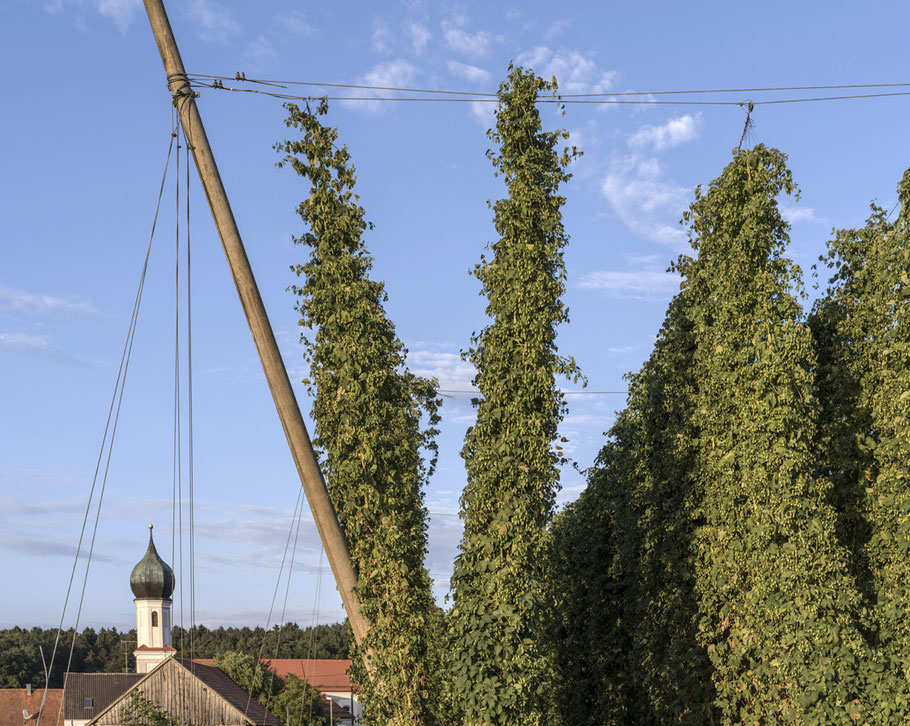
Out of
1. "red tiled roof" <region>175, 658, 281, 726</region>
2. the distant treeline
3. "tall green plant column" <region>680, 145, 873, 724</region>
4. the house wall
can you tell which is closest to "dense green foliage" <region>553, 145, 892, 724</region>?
"tall green plant column" <region>680, 145, 873, 724</region>

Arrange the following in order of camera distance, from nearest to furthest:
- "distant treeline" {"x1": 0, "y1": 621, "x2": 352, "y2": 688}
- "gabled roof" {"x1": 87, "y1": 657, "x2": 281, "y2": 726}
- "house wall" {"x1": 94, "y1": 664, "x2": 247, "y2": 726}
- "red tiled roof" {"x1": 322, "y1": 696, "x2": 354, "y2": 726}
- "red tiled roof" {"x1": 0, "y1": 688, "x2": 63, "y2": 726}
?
"house wall" {"x1": 94, "y1": 664, "x2": 247, "y2": 726}
"gabled roof" {"x1": 87, "y1": 657, "x2": 281, "y2": 726}
"red tiled roof" {"x1": 0, "y1": 688, "x2": 63, "y2": 726}
"red tiled roof" {"x1": 322, "y1": 696, "x2": 354, "y2": 726}
"distant treeline" {"x1": 0, "y1": 621, "x2": 352, "y2": 688}

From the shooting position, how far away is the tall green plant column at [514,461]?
1528 centimetres

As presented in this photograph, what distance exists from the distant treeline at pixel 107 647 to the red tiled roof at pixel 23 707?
29.9 meters

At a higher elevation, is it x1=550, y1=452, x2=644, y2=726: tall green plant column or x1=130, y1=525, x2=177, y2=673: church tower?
x1=130, y1=525, x2=177, y2=673: church tower

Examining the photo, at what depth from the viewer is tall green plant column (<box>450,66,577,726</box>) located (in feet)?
50.1

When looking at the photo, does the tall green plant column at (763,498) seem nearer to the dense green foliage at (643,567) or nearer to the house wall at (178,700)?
the dense green foliage at (643,567)

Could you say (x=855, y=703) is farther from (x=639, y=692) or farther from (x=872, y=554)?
(x=639, y=692)

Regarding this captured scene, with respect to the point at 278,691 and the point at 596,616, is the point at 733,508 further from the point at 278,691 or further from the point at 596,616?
the point at 278,691

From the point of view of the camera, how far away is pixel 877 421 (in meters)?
19.3

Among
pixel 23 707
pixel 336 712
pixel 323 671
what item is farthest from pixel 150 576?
pixel 323 671

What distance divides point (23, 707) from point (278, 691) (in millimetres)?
19530

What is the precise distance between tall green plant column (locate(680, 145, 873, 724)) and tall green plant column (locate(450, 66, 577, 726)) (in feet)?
14.5

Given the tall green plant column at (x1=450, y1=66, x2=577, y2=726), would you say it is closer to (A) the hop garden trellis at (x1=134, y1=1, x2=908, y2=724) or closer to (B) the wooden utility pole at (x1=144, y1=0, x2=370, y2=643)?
(A) the hop garden trellis at (x1=134, y1=1, x2=908, y2=724)

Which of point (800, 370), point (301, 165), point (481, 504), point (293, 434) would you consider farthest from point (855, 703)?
point (301, 165)
